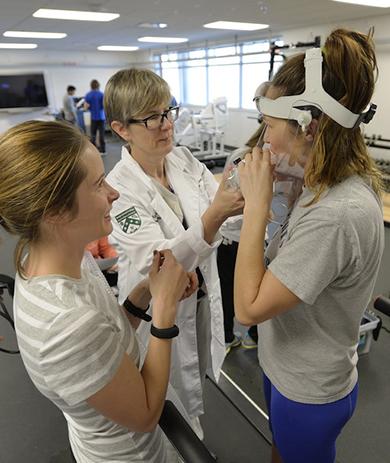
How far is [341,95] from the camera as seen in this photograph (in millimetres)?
772

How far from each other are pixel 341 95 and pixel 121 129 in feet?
2.73

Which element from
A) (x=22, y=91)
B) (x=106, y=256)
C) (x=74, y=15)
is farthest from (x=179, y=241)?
(x=22, y=91)

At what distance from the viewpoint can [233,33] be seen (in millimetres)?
7754

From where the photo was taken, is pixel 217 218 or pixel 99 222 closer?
pixel 99 222

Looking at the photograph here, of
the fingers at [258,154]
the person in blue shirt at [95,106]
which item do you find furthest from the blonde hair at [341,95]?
the person in blue shirt at [95,106]

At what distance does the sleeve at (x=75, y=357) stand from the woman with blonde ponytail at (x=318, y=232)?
1.14ft

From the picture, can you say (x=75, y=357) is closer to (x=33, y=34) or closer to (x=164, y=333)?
(x=164, y=333)

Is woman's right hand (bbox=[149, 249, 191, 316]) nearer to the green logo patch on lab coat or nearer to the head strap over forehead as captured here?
the green logo patch on lab coat

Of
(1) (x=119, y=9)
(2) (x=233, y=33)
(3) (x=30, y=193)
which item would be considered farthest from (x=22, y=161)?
(2) (x=233, y=33)

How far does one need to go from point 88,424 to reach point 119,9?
520cm

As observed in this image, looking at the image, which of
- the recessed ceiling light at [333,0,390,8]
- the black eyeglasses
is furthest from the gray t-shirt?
the recessed ceiling light at [333,0,390,8]

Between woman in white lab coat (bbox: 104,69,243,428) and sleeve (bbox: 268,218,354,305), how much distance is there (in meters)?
0.34

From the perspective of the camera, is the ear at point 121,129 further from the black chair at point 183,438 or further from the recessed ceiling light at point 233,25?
the recessed ceiling light at point 233,25

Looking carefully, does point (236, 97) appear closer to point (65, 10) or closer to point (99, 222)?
point (65, 10)
